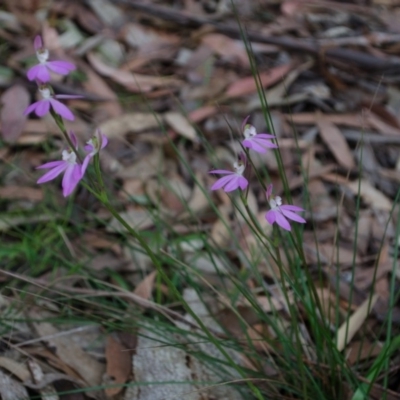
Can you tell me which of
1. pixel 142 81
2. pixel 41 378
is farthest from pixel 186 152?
pixel 41 378

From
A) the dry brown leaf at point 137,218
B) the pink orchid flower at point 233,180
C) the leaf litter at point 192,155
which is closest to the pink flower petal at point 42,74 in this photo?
the pink orchid flower at point 233,180

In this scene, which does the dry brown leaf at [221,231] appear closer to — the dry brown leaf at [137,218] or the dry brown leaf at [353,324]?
the dry brown leaf at [137,218]

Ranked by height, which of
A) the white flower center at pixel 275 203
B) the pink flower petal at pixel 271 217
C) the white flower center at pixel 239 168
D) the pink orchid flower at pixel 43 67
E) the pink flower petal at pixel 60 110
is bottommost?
the white flower center at pixel 275 203

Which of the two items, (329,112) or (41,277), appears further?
(329,112)

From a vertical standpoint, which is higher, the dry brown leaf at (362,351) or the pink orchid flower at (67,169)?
the pink orchid flower at (67,169)

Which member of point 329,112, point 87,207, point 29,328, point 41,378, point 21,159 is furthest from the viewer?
point 329,112

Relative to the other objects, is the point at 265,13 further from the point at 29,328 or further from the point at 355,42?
the point at 29,328
